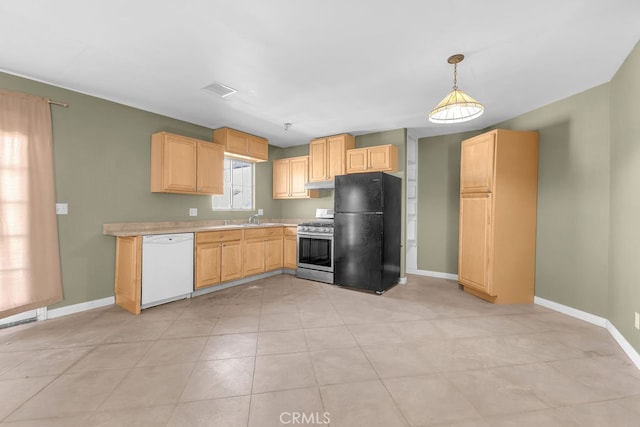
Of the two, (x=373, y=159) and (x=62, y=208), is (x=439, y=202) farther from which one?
(x=62, y=208)

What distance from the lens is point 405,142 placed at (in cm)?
452

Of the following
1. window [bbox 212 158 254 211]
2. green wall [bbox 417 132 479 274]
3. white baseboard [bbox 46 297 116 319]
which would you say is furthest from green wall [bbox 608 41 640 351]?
white baseboard [bbox 46 297 116 319]

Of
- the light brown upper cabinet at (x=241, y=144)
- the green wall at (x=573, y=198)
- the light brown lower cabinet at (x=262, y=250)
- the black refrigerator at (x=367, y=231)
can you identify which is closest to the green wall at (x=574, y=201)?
the green wall at (x=573, y=198)

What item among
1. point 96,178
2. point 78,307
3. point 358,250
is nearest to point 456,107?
point 358,250

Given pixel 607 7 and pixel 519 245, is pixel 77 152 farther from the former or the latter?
pixel 519 245

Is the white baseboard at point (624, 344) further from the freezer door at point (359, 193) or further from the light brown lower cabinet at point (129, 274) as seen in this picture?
the light brown lower cabinet at point (129, 274)

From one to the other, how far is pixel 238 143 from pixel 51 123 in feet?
7.52

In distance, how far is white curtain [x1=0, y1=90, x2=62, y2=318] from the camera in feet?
8.73

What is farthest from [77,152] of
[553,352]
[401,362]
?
[553,352]

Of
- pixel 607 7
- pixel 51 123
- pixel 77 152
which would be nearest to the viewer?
pixel 607 7

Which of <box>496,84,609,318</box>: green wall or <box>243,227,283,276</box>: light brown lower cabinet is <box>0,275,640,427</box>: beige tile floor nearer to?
<box>496,84,609,318</box>: green wall

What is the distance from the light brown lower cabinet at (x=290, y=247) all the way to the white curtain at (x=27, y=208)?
10.0 feet

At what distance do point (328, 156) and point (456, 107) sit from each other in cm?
276

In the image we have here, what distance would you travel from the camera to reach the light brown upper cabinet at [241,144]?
452 cm
